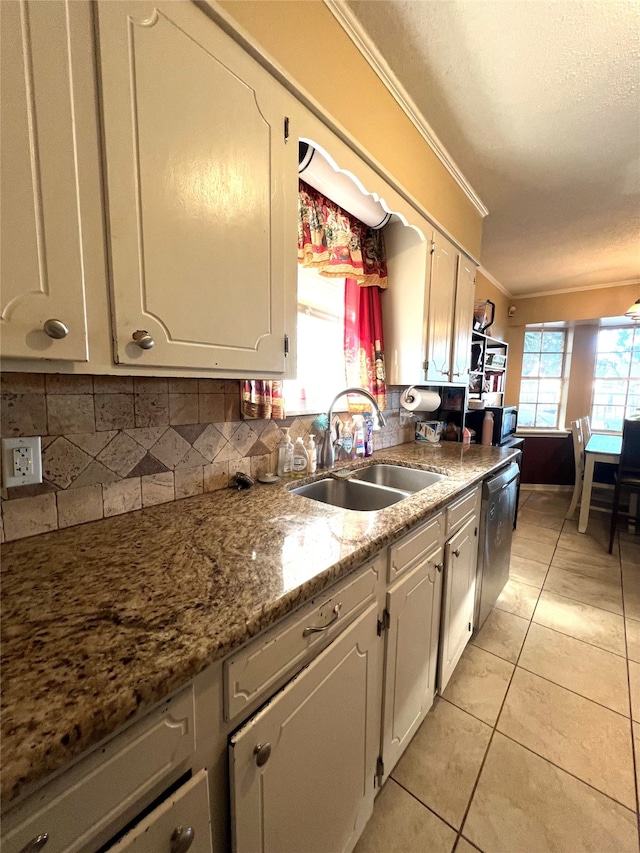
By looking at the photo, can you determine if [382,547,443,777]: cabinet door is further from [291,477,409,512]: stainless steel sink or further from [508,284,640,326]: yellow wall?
[508,284,640,326]: yellow wall

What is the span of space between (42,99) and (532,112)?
Result: 192 centimetres

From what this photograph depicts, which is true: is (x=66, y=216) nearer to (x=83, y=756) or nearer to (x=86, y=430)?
(x=86, y=430)

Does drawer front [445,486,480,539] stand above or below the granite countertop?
below

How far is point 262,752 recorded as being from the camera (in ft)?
2.06

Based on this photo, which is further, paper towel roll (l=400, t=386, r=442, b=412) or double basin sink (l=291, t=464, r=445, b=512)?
paper towel roll (l=400, t=386, r=442, b=412)

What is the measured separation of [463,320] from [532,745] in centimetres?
223

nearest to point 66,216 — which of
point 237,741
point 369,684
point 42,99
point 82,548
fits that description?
point 42,99

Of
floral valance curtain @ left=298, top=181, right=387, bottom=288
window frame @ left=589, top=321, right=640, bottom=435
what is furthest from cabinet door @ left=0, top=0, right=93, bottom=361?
→ window frame @ left=589, top=321, right=640, bottom=435

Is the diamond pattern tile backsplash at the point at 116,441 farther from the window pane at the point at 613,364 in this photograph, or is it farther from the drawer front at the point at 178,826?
the window pane at the point at 613,364

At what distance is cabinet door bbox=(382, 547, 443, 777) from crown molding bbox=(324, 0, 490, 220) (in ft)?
6.18

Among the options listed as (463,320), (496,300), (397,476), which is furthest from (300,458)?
(496,300)

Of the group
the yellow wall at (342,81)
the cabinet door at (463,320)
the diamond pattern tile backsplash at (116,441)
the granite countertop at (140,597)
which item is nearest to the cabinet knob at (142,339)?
the diamond pattern tile backsplash at (116,441)

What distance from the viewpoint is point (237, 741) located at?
58cm

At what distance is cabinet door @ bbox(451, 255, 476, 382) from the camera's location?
86.2 inches
